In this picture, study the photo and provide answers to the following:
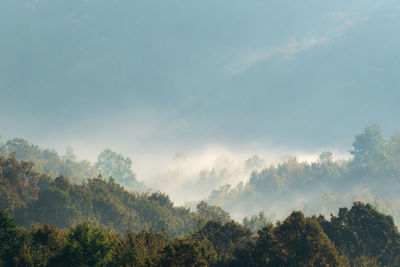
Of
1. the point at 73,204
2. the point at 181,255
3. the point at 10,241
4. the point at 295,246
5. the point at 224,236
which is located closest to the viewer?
the point at 181,255

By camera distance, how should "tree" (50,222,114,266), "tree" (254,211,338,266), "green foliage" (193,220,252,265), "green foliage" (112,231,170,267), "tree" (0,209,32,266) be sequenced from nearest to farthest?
"tree" (50,222,114,266), "green foliage" (112,231,170,267), "tree" (0,209,32,266), "tree" (254,211,338,266), "green foliage" (193,220,252,265)

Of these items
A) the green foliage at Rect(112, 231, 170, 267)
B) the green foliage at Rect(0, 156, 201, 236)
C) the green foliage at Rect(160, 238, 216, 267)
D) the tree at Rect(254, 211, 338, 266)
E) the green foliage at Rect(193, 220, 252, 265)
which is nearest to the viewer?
the green foliage at Rect(160, 238, 216, 267)

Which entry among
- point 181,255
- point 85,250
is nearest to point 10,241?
point 85,250

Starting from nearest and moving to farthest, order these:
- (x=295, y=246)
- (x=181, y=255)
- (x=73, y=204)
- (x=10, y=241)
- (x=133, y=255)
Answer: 1. (x=181, y=255)
2. (x=133, y=255)
3. (x=10, y=241)
4. (x=295, y=246)
5. (x=73, y=204)

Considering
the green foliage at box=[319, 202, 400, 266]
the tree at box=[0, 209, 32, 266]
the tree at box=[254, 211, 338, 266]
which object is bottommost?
the tree at box=[0, 209, 32, 266]

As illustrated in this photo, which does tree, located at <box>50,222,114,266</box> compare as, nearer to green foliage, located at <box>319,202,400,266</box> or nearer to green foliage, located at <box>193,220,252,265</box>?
green foliage, located at <box>193,220,252,265</box>

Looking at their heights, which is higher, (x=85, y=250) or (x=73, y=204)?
(x=73, y=204)

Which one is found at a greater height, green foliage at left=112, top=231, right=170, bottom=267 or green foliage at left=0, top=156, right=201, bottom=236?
green foliage at left=0, top=156, right=201, bottom=236

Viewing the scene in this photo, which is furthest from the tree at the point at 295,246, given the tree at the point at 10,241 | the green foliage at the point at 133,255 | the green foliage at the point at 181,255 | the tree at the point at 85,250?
the tree at the point at 10,241

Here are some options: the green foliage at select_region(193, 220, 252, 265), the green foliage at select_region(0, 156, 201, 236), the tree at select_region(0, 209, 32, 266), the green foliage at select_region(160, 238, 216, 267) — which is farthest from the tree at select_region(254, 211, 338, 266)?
the green foliage at select_region(0, 156, 201, 236)

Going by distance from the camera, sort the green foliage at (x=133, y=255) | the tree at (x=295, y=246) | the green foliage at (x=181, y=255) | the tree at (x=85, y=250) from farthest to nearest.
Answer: the tree at (x=295, y=246) → the green foliage at (x=133, y=255) → the tree at (x=85, y=250) → the green foliage at (x=181, y=255)

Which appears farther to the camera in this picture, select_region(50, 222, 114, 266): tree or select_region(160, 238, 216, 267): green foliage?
select_region(50, 222, 114, 266): tree

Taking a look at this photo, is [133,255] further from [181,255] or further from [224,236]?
[224,236]

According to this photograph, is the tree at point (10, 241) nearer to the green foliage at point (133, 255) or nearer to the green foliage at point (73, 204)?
the green foliage at point (133, 255)
